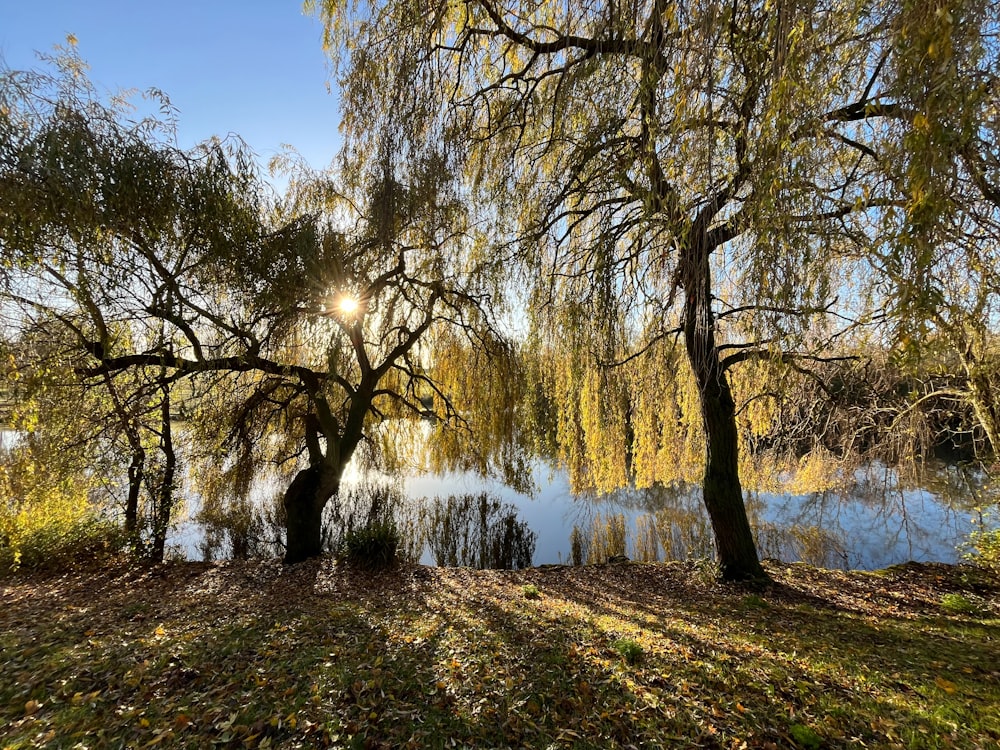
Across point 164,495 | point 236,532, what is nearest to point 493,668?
point 164,495

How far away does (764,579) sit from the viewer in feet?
14.0

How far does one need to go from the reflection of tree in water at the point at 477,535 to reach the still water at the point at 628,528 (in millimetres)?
18

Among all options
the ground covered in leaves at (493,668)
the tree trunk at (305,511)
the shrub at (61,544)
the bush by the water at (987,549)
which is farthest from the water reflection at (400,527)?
the bush by the water at (987,549)

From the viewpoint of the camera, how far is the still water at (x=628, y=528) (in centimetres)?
637

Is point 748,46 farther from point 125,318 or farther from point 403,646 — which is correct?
point 125,318

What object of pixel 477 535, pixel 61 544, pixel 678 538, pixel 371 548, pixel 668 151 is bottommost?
pixel 678 538

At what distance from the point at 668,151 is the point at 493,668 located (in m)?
3.02

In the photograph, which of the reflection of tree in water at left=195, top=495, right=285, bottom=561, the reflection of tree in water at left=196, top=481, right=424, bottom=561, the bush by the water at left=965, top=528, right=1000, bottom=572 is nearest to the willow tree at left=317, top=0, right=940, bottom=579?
the bush by the water at left=965, top=528, right=1000, bottom=572

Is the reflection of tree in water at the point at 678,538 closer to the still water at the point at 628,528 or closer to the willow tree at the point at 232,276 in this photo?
the still water at the point at 628,528

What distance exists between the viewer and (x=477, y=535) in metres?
7.18

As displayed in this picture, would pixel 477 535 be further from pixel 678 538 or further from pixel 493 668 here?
pixel 493 668

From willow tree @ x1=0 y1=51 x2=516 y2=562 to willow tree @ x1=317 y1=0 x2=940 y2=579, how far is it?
0.77 m

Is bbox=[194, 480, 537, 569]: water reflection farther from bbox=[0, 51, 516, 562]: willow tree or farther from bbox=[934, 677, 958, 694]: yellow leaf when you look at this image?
bbox=[934, 677, 958, 694]: yellow leaf

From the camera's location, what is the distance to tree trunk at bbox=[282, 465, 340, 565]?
5227mm
